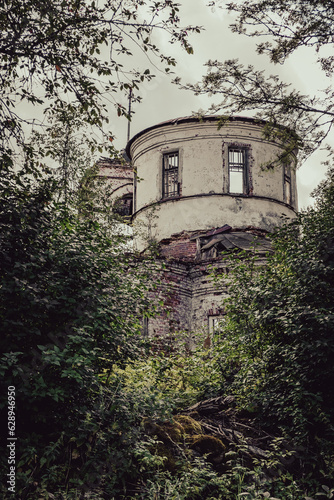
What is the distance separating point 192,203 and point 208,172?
4.76 feet

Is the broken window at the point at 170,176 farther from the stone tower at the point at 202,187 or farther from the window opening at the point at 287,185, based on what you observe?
the window opening at the point at 287,185

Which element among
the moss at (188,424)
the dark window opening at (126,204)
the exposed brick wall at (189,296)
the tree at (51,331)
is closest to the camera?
the tree at (51,331)

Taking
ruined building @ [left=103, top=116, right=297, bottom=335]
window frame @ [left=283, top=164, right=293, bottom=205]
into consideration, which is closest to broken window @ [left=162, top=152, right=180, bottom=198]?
ruined building @ [left=103, top=116, right=297, bottom=335]

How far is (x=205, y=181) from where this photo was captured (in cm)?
2136

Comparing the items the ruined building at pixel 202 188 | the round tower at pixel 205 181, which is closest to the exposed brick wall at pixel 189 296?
the ruined building at pixel 202 188

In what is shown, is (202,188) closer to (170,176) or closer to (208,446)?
(170,176)

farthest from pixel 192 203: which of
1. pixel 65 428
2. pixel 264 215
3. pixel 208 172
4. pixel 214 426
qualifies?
pixel 65 428

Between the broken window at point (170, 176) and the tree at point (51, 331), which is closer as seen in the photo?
the tree at point (51, 331)

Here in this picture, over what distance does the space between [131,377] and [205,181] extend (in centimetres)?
1474

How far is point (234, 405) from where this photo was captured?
905cm

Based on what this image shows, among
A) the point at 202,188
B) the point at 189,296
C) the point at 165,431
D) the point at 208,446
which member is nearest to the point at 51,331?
the point at 165,431

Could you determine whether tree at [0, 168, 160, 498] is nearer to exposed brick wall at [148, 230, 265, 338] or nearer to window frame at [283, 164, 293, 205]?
exposed brick wall at [148, 230, 265, 338]

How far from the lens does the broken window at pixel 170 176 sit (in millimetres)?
→ 21875

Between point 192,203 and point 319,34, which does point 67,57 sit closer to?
point 319,34
